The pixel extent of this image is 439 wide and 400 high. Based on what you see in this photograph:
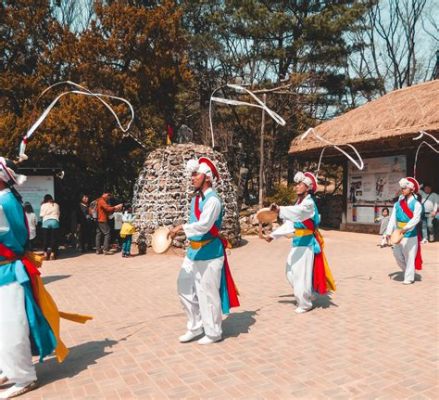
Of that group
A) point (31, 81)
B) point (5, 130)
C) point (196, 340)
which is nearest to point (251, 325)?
point (196, 340)

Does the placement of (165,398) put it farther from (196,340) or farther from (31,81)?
(31,81)

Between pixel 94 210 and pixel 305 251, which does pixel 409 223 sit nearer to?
pixel 305 251

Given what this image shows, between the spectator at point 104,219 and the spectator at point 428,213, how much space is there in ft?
27.8

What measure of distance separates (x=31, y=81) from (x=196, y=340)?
31.1 feet

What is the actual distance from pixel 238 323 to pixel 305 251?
1299 mm

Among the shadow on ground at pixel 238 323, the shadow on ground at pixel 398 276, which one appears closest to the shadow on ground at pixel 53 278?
the shadow on ground at pixel 238 323

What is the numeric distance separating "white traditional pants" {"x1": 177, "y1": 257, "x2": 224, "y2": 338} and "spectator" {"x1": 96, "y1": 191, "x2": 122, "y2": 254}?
6.85m

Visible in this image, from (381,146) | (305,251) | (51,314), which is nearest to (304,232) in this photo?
(305,251)

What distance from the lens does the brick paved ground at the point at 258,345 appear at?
3463mm

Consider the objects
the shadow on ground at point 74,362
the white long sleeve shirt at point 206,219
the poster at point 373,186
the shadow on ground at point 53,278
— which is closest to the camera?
the shadow on ground at point 74,362

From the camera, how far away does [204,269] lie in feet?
14.7

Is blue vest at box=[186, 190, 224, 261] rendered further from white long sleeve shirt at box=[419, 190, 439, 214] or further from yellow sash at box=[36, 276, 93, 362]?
white long sleeve shirt at box=[419, 190, 439, 214]

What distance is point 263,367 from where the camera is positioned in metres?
3.87

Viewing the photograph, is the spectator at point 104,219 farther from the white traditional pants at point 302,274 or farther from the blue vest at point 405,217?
the blue vest at point 405,217
